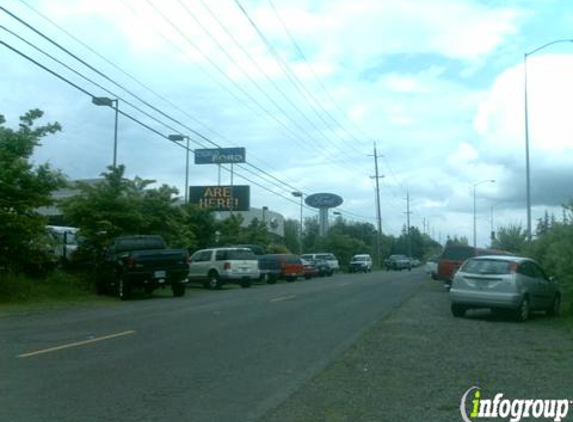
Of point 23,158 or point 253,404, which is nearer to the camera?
point 253,404

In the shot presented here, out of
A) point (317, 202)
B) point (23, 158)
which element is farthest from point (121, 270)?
point (317, 202)

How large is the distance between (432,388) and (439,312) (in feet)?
34.5

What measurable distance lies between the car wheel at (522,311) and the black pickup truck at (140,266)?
11937 millimetres

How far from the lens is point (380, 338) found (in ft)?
44.8

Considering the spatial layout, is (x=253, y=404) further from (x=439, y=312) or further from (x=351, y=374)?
(x=439, y=312)

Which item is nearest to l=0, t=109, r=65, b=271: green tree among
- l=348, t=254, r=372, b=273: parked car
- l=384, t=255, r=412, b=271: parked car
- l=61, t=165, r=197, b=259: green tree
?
l=61, t=165, r=197, b=259: green tree

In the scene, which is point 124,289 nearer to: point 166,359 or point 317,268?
point 166,359

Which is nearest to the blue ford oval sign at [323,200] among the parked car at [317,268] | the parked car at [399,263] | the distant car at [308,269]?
the parked car at [399,263]

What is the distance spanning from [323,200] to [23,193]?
6271 centimetres

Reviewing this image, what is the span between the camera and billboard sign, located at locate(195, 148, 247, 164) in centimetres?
5231

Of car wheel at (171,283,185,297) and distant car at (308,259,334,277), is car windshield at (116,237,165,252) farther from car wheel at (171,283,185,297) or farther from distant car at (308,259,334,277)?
distant car at (308,259,334,277)

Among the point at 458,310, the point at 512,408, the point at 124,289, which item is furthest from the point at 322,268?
the point at 512,408

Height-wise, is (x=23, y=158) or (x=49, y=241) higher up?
(x=23, y=158)

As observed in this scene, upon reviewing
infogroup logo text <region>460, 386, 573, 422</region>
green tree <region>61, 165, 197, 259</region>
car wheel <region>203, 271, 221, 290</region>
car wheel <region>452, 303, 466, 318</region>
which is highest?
green tree <region>61, 165, 197, 259</region>
